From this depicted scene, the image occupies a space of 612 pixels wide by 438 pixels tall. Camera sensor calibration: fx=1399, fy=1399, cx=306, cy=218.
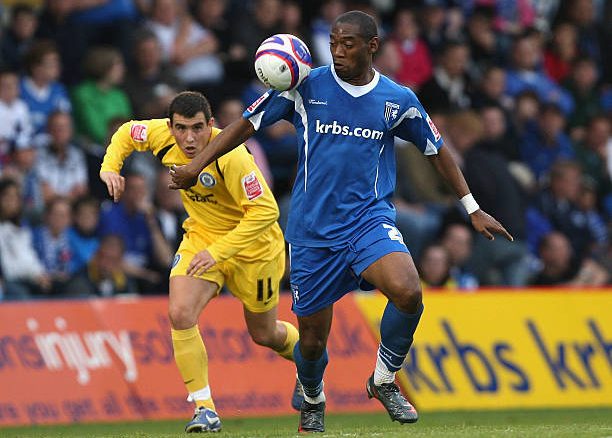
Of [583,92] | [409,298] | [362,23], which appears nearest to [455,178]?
[409,298]

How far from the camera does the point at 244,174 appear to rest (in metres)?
9.92

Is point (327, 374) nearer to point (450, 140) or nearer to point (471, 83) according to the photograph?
point (450, 140)

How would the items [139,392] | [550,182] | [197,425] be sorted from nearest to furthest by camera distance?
[197,425] < [139,392] < [550,182]

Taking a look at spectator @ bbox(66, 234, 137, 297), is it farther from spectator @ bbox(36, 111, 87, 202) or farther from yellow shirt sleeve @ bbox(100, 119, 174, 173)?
yellow shirt sleeve @ bbox(100, 119, 174, 173)

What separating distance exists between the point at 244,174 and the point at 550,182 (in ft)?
28.0

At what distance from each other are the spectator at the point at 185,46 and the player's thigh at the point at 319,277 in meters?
7.71

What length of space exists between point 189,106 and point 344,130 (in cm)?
131

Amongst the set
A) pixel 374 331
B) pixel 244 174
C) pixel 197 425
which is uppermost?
pixel 244 174

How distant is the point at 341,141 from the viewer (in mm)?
8992

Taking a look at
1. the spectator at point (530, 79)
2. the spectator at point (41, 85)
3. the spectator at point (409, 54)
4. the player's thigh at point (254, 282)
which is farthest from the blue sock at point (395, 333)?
the spectator at point (530, 79)

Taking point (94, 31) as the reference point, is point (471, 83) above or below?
below

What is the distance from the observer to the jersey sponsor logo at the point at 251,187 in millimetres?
9906

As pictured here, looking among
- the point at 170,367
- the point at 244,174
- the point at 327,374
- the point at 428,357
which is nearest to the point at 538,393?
the point at 428,357

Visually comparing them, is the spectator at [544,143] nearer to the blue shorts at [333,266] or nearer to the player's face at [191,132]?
the player's face at [191,132]
